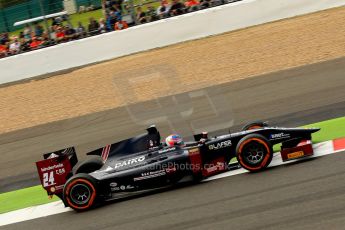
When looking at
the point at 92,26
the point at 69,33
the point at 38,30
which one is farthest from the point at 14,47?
the point at 92,26

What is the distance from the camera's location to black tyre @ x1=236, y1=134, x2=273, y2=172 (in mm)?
8672

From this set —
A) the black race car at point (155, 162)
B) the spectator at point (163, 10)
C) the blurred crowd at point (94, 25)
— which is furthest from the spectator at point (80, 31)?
the black race car at point (155, 162)

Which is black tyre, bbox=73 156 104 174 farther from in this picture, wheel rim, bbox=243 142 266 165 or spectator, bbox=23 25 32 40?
spectator, bbox=23 25 32 40

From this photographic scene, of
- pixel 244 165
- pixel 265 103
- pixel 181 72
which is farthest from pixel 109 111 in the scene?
pixel 244 165

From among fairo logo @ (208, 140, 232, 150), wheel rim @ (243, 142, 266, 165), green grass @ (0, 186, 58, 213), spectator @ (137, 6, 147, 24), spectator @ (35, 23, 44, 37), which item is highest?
spectator @ (35, 23, 44, 37)

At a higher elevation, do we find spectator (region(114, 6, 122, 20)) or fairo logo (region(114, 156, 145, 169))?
spectator (region(114, 6, 122, 20))

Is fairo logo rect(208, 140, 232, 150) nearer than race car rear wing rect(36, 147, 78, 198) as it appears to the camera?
Yes

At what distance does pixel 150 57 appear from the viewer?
63.0 ft

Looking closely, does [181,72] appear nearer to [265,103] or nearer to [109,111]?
[109,111]

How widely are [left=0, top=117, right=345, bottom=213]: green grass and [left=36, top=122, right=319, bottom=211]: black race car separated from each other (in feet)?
3.44

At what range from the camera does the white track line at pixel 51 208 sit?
30.3 feet

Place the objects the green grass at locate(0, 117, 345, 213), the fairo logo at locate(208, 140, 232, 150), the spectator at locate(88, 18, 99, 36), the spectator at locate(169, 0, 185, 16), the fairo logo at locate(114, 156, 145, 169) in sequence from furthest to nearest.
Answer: the spectator at locate(88, 18, 99, 36) < the spectator at locate(169, 0, 185, 16) < the green grass at locate(0, 117, 345, 213) < the fairo logo at locate(114, 156, 145, 169) < the fairo logo at locate(208, 140, 232, 150)

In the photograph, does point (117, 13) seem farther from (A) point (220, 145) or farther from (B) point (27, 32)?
Answer: (A) point (220, 145)

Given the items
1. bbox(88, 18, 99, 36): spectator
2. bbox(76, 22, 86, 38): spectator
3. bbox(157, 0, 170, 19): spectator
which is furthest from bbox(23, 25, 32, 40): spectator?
bbox(157, 0, 170, 19): spectator
